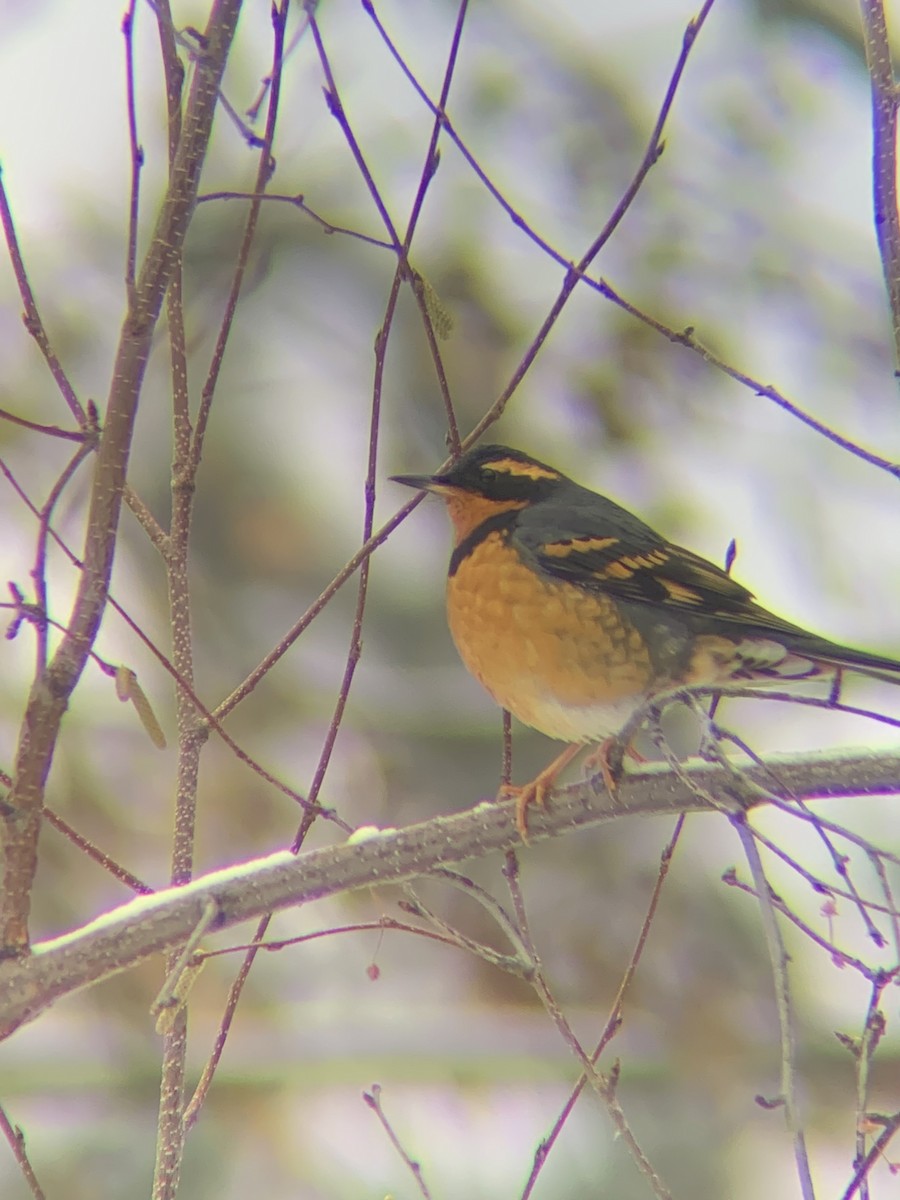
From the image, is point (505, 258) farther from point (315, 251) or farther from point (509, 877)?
point (509, 877)

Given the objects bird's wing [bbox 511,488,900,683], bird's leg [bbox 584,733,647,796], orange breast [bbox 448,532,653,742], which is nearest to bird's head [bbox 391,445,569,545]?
bird's wing [bbox 511,488,900,683]

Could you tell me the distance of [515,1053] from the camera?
24.2ft

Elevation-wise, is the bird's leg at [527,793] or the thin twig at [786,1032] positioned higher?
the bird's leg at [527,793]

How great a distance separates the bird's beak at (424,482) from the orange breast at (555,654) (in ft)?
1.32

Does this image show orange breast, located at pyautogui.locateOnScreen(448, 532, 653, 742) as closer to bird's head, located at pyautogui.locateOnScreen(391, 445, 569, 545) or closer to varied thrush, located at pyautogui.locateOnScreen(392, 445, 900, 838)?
varied thrush, located at pyautogui.locateOnScreen(392, 445, 900, 838)

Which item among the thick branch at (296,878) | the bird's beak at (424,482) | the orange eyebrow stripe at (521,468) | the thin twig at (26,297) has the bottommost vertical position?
the thick branch at (296,878)

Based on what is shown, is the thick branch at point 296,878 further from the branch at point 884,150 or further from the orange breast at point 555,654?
the orange breast at point 555,654

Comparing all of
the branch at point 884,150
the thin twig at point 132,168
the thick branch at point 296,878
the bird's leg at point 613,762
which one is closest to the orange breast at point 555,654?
the bird's leg at point 613,762

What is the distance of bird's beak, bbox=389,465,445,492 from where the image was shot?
4089mm

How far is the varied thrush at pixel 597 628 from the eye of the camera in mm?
3764

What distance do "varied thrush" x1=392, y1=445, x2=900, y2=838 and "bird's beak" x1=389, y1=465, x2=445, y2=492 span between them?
0.04ft

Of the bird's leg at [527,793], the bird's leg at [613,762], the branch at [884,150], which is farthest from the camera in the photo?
the bird's leg at [527,793]

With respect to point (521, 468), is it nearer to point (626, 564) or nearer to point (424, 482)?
point (424, 482)

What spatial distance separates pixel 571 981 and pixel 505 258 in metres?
4.35
